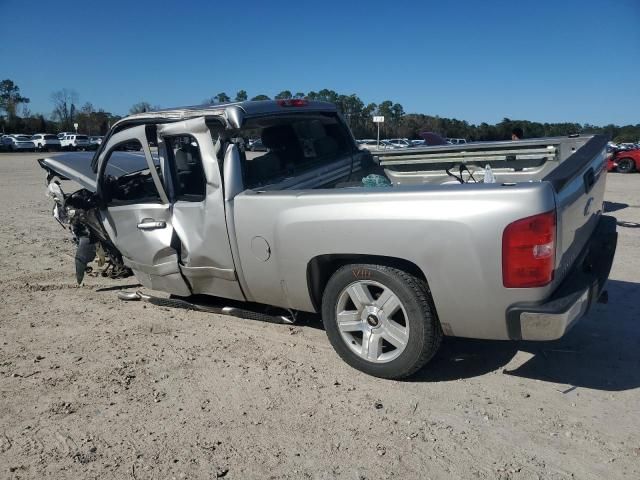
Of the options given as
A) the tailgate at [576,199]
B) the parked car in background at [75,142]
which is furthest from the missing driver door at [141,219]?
the parked car in background at [75,142]

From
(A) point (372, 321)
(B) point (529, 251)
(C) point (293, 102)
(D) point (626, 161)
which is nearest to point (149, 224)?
(C) point (293, 102)

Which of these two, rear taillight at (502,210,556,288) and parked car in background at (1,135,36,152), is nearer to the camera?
rear taillight at (502,210,556,288)

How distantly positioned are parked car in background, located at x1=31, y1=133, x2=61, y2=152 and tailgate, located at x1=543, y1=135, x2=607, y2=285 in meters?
54.3

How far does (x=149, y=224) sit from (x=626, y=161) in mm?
21866

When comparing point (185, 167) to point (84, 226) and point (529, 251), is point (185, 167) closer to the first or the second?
point (84, 226)

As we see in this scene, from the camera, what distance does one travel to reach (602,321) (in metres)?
4.44

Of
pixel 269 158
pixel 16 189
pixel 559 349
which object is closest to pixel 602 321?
pixel 559 349

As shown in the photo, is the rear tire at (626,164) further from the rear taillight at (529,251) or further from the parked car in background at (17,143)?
the parked car in background at (17,143)

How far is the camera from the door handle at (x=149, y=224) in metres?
4.49

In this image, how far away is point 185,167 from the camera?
14.8 feet

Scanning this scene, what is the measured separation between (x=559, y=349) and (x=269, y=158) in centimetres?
274

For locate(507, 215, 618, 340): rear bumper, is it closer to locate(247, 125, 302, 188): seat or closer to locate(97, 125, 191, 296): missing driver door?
locate(247, 125, 302, 188): seat

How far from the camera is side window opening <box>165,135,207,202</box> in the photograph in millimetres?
4426

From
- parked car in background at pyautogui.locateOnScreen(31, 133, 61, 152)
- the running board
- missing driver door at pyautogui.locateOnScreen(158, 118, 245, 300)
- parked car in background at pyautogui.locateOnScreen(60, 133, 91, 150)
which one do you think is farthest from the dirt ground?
parked car in background at pyautogui.locateOnScreen(31, 133, 61, 152)
